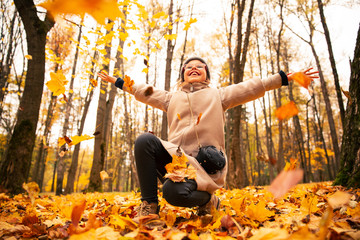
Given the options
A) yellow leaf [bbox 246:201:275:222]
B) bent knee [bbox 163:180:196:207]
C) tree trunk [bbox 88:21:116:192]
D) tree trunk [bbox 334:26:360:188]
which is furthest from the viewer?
tree trunk [bbox 88:21:116:192]

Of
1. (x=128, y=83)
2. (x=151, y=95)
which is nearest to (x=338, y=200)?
(x=151, y=95)

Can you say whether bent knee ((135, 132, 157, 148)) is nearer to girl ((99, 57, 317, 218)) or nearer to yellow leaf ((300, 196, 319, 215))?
girl ((99, 57, 317, 218))

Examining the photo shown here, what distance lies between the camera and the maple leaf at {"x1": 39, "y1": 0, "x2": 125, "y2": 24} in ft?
2.22

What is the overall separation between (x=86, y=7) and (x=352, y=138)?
3151mm

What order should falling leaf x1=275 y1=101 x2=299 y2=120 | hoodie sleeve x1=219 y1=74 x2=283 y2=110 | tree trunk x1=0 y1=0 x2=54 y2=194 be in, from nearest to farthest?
1. falling leaf x1=275 y1=101 x2=299 y2=120
2. hoodie sleeve x1=219 y1=74 x2=283 y2=110
3. tree trunk x1=0 y1=0 x2=54 y2=194

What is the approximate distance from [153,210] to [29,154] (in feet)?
10.9

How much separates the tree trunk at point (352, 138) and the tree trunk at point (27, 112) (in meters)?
4.82

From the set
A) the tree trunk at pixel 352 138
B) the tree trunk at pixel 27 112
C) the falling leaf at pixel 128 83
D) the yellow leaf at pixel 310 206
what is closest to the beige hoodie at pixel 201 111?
the falling leaf at pixel 128 83

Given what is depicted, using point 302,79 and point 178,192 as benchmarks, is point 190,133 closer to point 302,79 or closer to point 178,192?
point 178,192

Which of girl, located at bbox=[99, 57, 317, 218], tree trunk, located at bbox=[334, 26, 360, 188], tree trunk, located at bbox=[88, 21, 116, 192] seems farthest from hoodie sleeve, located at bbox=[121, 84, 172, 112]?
tree trunk, located at bbox=[88, 21, 116, 192]

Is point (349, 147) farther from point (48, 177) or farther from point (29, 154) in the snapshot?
point (48, 177)

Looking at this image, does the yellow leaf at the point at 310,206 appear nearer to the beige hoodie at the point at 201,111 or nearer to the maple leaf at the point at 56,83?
the beige hoodie at the point at 201,111

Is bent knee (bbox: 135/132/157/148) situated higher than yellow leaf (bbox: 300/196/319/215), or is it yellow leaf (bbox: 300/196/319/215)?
bent knee (bbox: 135/132/157/148)

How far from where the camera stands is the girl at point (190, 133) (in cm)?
149
